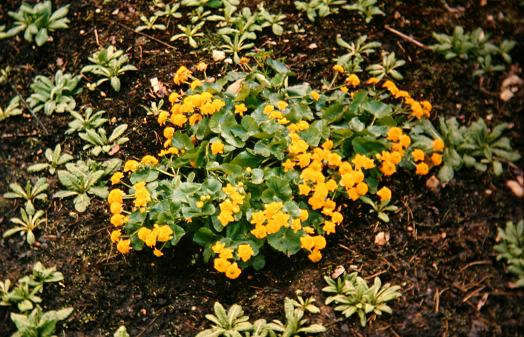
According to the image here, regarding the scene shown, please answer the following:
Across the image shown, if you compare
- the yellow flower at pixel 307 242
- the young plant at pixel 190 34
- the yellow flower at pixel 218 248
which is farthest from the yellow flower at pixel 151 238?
the young plant at pixel 190 34

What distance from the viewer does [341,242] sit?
284 centimetres

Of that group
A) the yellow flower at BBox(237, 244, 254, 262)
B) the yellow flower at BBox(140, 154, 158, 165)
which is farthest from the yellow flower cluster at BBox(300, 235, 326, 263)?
the yellow flower at BBox(140, 154, 158, 165)

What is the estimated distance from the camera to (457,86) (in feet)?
10.8

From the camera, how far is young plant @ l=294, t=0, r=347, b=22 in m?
3.62

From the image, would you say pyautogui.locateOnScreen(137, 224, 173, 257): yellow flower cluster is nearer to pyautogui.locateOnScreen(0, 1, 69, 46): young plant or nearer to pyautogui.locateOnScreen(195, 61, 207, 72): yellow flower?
pyautogui.locateOnScreen(195, 61, 207, 72): yellow flower

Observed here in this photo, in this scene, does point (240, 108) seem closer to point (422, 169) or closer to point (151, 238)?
point (151, 238)

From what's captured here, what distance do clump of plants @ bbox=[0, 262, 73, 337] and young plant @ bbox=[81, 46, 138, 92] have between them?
1.43 m

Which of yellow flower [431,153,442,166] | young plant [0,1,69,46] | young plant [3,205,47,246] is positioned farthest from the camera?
young plant [0,1,69,46]

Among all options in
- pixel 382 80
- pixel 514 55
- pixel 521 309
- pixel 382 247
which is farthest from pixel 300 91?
pixel 521 309

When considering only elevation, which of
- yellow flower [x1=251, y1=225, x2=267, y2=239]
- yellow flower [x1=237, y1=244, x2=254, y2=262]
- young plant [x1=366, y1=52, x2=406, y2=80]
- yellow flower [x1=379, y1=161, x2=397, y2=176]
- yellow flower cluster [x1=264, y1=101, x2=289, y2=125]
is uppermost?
yellow flower cluster [x1=264, y1=101, x2=289, y2=125]

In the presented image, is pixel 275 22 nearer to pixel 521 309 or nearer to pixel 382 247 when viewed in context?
pixel 382 247

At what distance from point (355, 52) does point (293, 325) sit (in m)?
2.02

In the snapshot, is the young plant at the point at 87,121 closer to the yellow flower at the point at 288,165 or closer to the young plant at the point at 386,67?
the yellow flower at the point at 288,165

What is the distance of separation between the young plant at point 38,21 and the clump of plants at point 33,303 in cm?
200
